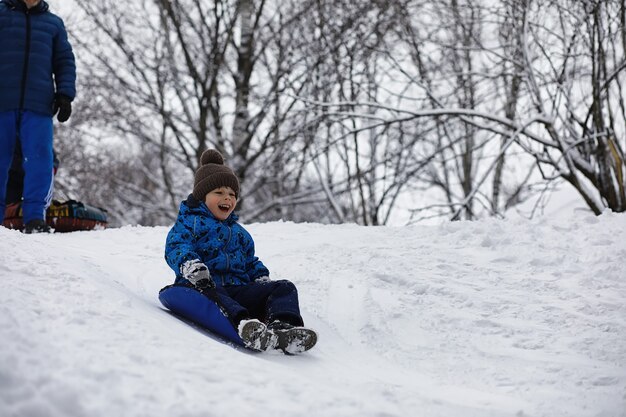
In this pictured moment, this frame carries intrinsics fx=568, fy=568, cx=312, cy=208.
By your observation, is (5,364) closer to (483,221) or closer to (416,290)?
(416,290)

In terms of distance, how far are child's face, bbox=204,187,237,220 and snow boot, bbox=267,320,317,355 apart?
36.2 inches

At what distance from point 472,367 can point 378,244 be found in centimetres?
196

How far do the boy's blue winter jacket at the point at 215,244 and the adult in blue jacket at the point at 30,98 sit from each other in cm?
195

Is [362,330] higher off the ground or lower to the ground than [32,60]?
lower

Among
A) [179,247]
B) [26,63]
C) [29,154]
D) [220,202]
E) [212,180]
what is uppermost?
[26,63]

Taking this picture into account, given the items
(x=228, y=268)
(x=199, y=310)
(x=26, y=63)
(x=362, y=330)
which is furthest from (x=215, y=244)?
(x=26, y=63)

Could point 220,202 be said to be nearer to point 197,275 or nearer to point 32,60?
point 197,275

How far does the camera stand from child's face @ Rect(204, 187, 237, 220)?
324cm

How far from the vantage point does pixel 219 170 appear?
10.9 ft

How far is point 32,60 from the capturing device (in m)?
4.61

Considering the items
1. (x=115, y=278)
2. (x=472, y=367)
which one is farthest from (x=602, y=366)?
(x=115, y=278)

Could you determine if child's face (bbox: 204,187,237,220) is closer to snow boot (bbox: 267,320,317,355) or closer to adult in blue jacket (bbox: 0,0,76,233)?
snow boot (bbox: 267,320,317,355)

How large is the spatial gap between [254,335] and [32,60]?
3442 mm

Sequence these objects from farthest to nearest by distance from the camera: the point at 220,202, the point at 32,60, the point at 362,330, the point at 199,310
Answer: the point at 32,60, the point at 220,202, the point at 362,330, the point at 199,310
